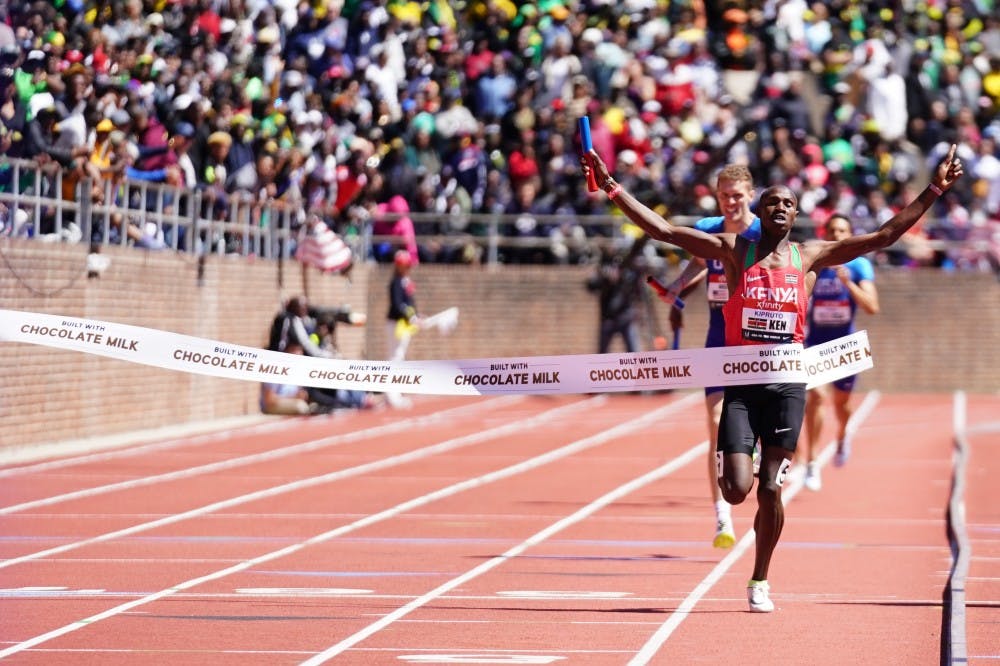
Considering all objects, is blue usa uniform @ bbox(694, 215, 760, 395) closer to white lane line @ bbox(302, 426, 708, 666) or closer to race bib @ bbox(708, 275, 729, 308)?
race bib @ bbox(708, 275, 729, 308)

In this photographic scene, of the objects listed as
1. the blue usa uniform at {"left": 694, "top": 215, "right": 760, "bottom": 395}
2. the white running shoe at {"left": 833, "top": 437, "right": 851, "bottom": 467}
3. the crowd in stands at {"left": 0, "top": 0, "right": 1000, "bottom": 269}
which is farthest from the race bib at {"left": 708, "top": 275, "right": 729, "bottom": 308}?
the crowd in stands at {"left": 0, "top": 0, "right": 1000, "bottom": 269}

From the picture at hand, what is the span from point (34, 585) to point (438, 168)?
2215 cm

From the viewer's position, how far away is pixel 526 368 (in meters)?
11.2

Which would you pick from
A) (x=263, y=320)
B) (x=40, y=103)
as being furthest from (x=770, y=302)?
(x=263, y=320)

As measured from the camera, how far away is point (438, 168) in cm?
3359

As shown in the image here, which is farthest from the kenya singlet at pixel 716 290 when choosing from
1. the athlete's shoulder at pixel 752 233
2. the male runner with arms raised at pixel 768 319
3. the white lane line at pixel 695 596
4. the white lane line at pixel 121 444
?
the white lane line at pixel 121 444

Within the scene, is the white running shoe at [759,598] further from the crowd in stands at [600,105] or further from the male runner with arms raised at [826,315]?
the crowd in stands at [600,105]

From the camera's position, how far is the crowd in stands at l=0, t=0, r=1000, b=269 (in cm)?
3181

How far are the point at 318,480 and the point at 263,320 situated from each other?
394 inches

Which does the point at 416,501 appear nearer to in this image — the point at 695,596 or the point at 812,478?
the point at 812,478

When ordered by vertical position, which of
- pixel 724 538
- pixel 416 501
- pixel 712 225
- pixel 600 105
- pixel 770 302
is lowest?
pixel 416 501

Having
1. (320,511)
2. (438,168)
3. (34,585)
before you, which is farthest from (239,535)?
(438,168)

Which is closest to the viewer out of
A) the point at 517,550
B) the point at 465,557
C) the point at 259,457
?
the point at 465,557

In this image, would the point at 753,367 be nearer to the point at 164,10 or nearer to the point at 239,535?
the point at 239,535
